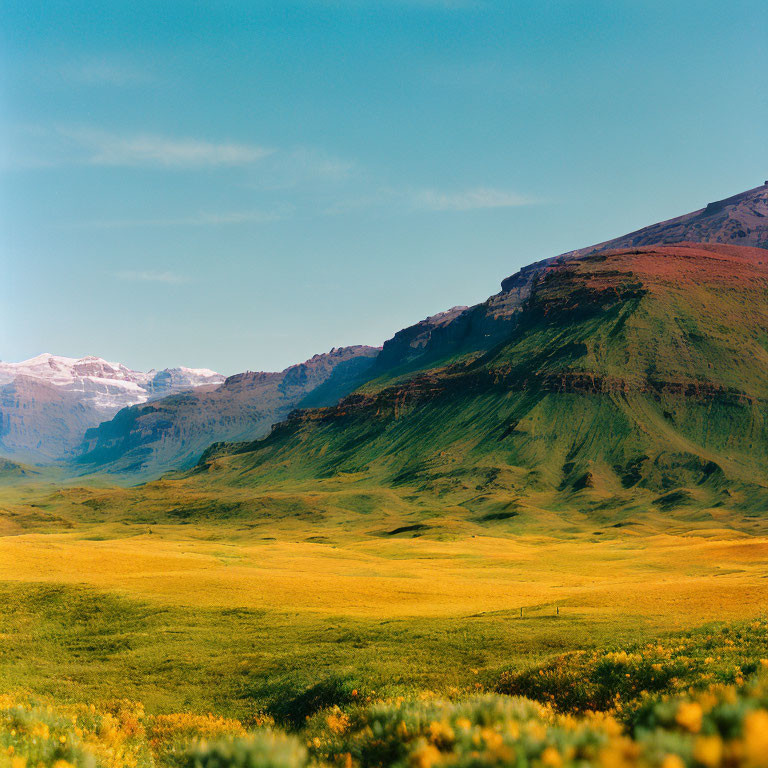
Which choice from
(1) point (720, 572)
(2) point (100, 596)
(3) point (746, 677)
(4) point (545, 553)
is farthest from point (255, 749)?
(4) point (545, 553)

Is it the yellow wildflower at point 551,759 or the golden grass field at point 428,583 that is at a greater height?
the yellow wildflower at point 551,759

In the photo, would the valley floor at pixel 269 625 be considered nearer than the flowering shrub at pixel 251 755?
No

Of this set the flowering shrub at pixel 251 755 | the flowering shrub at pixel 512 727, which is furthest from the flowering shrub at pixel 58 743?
the flowering shrub at pixel 251 755

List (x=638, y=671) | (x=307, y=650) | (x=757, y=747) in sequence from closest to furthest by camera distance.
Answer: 1. (x=757, y=747)
2. (x=638, y=671)
3. (x=307, y=650)

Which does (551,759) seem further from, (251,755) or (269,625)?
(269,625)

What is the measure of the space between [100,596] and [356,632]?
2243 cm

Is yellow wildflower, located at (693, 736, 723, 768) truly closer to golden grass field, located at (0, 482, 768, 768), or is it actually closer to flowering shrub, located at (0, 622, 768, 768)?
flowering shrub, located at (0, 622, 768, 768)

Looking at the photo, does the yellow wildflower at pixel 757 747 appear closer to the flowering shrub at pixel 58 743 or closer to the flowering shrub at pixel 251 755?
the flowering shrub at pixel 251 755

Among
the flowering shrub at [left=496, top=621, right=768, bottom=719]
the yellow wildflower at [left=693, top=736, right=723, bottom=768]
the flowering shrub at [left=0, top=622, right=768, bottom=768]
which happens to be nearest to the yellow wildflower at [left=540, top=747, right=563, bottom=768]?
the flowering shrub at [left=0, top=622, right=768, bottom=768]

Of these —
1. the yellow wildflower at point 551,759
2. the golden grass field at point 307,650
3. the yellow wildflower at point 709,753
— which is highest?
the yellow wildflower at point 709,753

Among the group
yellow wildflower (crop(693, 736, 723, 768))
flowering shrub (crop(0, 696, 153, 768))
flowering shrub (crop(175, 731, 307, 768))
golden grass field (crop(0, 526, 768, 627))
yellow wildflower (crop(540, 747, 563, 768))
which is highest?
yellow wildflower (crop(693, 736, 723, 768))

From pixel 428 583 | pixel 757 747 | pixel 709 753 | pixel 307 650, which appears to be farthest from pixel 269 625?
pixel 757 747

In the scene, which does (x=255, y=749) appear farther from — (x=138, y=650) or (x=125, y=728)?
(x=138, y=650)

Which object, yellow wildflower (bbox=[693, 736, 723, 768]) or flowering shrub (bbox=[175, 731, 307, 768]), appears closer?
yellow wildflower (bbox=[693, 736, 723, 768])
